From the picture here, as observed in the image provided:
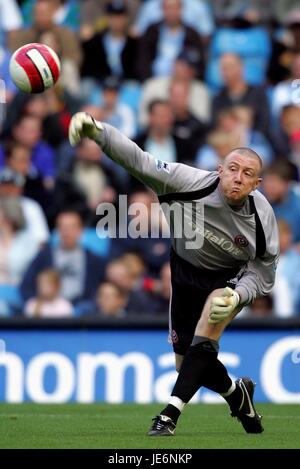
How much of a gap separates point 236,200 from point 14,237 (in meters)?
7.53

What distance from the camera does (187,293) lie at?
9031mm

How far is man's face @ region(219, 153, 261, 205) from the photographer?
8578 millimetres

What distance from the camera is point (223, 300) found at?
8.30 m

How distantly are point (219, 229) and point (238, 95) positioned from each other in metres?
8.36

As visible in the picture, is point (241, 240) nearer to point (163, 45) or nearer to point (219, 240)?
point (219, 240)

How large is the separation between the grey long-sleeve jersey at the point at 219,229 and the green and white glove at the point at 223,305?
0.57ft

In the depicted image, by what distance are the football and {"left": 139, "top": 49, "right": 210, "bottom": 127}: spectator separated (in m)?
7.26

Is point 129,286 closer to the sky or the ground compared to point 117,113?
closer to the ground

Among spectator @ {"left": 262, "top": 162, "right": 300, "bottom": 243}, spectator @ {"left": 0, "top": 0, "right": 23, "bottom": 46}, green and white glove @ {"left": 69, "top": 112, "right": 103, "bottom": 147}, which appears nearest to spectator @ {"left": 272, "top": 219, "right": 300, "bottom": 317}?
spectator @ {"left": 262, "top": 162, "right": 300, "bottom": 243}

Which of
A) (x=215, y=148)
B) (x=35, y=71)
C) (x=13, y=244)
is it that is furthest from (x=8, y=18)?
(x=35, y=71)

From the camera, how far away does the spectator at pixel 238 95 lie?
16.8 meters

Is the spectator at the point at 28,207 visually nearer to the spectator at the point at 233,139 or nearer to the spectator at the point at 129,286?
the spectator at the point at 129,286

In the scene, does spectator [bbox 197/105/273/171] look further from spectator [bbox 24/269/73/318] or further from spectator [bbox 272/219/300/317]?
spectator [bbox 24/269/73/318]
